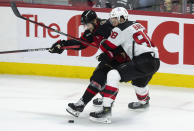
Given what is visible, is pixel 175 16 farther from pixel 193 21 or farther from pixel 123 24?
pixel 123 24

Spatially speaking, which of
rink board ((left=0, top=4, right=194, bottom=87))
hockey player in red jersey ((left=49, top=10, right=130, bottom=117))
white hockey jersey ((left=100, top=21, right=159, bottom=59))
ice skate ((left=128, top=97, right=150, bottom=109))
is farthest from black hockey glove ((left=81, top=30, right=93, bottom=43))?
rink board ((left=0, top=4, right=194, bottom=87))

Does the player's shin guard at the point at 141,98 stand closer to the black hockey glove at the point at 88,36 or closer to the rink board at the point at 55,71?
the black hockey glove at the point at 88,36

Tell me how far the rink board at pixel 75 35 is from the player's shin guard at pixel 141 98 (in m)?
1.21

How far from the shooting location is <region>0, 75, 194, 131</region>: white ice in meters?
4.45

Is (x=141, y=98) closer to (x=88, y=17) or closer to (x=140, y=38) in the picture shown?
(x=140, y=38)

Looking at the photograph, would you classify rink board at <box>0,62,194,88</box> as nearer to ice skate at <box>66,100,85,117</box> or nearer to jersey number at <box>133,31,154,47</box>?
jersey number at <box>133,31,154,47</box>

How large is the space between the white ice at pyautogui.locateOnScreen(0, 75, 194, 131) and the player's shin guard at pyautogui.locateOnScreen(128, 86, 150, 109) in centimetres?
7

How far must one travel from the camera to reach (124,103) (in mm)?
5473

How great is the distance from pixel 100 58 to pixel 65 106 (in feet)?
2.38

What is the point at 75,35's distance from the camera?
6754mm

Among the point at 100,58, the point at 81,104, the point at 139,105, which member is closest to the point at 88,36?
the point at 100,58

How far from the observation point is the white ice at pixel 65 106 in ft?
14.6

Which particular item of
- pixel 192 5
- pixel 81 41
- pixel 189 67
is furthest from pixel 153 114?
pixel 192 5

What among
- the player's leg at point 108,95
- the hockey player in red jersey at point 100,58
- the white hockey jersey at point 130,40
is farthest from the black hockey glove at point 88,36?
the player's leg at point 108,95
